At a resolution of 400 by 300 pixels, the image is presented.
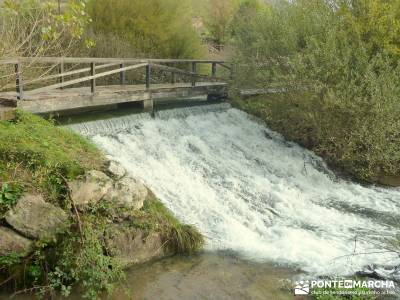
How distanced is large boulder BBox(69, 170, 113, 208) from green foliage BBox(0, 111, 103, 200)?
0.45 feet

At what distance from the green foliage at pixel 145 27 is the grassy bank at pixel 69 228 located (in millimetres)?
9126

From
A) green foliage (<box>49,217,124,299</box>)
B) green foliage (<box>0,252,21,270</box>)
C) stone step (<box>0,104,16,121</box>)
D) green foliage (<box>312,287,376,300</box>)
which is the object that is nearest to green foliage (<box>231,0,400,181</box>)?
green foliage (<box>312,287,376,300</box>)

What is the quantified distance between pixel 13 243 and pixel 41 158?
1.26 metres

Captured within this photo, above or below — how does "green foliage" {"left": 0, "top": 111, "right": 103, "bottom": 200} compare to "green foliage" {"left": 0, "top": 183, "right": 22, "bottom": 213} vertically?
above

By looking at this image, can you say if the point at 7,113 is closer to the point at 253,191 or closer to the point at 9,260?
the point at 9,260

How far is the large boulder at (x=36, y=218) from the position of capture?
18.5ft

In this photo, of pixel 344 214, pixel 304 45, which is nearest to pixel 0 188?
pixel 344 214

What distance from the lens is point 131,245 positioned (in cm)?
654

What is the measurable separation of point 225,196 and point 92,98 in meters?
3.85

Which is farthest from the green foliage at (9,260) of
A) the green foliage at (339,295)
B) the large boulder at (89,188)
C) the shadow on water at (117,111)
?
the shadow on water at (117,111)

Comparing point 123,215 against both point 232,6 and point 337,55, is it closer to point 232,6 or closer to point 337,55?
point 337,55

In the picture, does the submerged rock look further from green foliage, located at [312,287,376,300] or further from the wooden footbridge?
green foliage, located at [312,287,376,300]

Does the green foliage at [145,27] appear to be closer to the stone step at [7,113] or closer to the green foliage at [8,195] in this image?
the stone step at [7,113]

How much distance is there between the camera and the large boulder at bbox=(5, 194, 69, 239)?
564 centimetres
